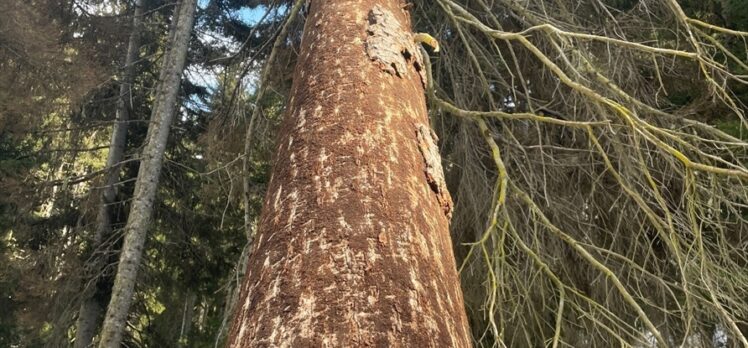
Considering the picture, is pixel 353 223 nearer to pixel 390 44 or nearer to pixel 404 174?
pixel 404 174

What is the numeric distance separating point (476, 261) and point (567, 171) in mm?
979

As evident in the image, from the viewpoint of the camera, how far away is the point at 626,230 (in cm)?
405

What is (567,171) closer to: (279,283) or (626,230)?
(626,230)

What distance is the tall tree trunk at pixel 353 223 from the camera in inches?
40.4

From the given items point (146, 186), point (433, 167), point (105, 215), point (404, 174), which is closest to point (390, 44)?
point (433, 167)

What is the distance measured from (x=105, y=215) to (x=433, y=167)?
878 centimetres

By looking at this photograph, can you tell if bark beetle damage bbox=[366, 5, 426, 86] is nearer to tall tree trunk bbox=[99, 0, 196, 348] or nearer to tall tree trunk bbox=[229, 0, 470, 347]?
tall tree trunk bbox=[229, 0, 470, 347]

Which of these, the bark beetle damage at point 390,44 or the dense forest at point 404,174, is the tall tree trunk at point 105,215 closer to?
the dense forest at point 404,174

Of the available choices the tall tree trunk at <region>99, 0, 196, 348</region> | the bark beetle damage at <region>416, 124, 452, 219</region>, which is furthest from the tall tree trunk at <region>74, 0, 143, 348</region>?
the bark beetle damage at <region>416, 124, 452, 219</region>

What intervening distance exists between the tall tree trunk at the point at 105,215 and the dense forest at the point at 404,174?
39 mm

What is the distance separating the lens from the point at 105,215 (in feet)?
29.8

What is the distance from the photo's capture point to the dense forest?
1215mm

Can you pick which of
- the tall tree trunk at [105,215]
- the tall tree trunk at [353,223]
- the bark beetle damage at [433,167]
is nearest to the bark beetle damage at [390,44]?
the tall tree trunk at [353,223]

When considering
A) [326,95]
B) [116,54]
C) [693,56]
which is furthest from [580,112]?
[116,54]
